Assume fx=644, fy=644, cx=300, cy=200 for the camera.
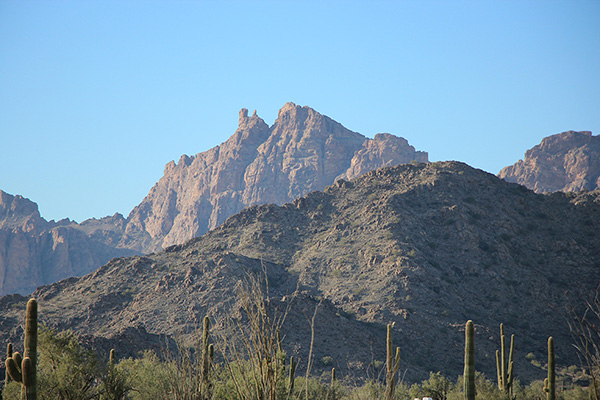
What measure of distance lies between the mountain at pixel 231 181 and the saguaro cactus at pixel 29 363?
127 metres

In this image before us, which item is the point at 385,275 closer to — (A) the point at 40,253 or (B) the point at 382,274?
(B) the point at 382,274

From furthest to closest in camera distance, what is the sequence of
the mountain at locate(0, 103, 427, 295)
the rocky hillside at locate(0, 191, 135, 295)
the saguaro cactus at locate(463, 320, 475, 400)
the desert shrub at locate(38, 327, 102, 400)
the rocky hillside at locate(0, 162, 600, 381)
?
the mountain at locate(0, 103, 427, 295), the rocky hillside at locate(0, 191, 135, 295), the rocky hillside at locate(0, 162, 600, 381), the desert shrub at locate(38, 327, 102, 400), the saguaro cactus at locate(463, 320, 475, 400)

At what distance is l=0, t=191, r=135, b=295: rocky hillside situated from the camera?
123438mm

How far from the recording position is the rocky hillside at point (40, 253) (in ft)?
405

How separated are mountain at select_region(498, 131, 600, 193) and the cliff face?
23.7 meters

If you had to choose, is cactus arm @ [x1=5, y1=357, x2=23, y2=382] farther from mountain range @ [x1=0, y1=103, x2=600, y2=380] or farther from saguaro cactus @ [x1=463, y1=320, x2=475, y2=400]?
mountain range @ [x1=0, y1=103, x2=600, y2=380]

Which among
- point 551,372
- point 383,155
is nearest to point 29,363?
point 551,372

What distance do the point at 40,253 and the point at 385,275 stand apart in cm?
9310

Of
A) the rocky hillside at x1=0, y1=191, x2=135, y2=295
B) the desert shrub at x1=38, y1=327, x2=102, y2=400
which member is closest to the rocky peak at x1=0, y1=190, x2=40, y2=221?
the rocky hillside at x1=0, y1=191, x2=135, y2=295

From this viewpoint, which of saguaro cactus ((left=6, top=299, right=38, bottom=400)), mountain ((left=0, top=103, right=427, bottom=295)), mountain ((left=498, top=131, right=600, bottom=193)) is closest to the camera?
saguaro cactus ((left=6, top=299, right=38, bottom=400))

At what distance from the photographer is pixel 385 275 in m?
60.2

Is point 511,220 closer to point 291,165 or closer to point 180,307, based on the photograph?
point 180,307

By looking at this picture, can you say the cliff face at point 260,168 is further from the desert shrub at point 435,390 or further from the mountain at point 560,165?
the desert shrub at point 435,390

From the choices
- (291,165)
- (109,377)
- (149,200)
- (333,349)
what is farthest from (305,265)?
(149,200)
